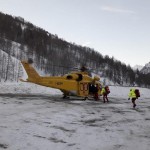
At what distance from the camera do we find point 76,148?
24.6 ft

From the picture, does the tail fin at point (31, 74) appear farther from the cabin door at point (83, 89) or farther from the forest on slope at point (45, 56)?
the forest on slope at point (45, 56)

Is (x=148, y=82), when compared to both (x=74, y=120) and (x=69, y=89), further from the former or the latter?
(x=74, y=120)

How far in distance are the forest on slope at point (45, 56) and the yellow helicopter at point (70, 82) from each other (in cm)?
4509

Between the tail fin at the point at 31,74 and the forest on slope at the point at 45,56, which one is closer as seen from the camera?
the tail fin at the point at 31,74

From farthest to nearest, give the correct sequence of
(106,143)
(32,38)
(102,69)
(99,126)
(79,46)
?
(79,46), (102,69), (32,38), (99,126), (106,143)

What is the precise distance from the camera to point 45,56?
381 feet

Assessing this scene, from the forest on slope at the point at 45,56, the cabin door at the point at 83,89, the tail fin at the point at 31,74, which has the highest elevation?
the forest on slope at the point at 45,56

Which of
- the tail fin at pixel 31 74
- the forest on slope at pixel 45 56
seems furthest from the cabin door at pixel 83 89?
the forest on slope at pixel 45 56

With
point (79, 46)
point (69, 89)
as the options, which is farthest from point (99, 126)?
point (79, 46)

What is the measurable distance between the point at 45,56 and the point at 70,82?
92.9m

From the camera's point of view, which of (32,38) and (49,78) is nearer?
(49,78)

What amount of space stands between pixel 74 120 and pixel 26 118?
2.25 metres

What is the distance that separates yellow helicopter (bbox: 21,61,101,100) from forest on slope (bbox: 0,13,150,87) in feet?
148

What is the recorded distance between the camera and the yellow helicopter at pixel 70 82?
2394cm
